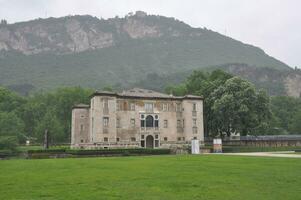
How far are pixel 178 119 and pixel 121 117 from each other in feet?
34.2

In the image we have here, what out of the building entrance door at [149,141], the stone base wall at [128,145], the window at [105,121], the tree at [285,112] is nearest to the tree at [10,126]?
the stone base wall at [128,145]

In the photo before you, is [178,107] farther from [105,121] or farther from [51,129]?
[51,129]

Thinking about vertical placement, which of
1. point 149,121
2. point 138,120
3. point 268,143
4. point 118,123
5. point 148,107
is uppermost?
point 148,107

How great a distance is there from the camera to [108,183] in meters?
14.2

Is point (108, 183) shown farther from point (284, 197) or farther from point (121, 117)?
point (121, 117)

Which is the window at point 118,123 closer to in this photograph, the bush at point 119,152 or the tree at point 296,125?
the bush at point 119,152

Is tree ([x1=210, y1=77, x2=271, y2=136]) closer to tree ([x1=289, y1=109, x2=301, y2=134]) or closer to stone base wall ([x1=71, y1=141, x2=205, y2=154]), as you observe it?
stone base wall ([x1=71, y1=141, x2=205, y2=154])

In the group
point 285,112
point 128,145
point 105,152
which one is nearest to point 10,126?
point 128,145

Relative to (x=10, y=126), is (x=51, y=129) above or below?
A: below

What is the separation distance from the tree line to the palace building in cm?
471

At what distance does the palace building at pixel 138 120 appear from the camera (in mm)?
56312

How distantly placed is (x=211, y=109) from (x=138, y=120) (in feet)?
43.5

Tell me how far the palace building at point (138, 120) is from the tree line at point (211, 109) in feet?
15.5

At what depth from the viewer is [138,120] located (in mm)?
59906
